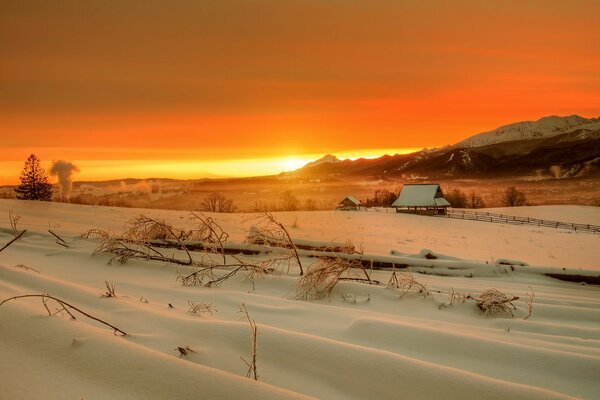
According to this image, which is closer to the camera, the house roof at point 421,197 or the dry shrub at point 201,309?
the dry shrub at point 201,309

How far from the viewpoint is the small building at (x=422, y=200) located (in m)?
43.0

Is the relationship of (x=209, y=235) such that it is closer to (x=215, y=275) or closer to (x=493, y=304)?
(x=215, y=275)

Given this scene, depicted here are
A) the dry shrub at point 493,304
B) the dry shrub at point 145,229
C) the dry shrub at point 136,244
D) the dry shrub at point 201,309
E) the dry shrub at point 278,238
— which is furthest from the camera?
the dry shrub at point 145,229

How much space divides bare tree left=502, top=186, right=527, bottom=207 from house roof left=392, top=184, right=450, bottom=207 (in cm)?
3769

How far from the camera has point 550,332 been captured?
381cm

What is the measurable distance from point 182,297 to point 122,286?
0.88 m

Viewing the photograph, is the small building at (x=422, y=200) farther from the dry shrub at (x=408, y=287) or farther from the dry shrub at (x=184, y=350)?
the dry shrub at (x=184, y=350)

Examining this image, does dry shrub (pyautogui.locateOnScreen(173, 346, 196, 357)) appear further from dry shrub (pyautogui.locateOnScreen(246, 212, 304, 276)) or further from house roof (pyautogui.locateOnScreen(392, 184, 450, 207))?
house roof (pyautogui.locateOnScreen(392, 184, 450, 207))

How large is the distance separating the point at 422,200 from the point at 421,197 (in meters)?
0.42

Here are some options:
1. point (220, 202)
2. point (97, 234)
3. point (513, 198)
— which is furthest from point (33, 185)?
point (513, 198)

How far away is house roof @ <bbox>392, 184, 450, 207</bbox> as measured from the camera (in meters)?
43.0

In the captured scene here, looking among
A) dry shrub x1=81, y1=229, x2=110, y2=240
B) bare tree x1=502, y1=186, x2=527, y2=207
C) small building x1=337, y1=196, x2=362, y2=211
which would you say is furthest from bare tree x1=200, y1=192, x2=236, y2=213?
bare tree x1=502, y1=186, x2=527, y2=207

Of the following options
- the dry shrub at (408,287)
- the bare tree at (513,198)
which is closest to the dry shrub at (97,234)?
the dry shrub at (408,287)

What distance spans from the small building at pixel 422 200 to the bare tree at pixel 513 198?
1482 inches
